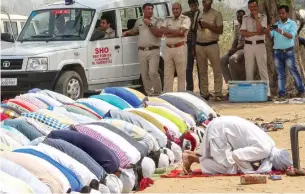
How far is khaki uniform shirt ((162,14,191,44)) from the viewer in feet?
53.0

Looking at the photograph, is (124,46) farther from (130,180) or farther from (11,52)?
(130,180)

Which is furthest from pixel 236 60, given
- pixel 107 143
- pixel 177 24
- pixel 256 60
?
pixel 107 143

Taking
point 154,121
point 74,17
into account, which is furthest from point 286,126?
point 74,17

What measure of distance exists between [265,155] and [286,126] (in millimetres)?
4106

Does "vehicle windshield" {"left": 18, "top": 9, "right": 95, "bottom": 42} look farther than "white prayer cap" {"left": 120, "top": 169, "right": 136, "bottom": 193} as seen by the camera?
Yes

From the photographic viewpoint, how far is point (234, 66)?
1714cm

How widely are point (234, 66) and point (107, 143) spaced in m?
8.89

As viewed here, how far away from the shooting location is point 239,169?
905 cm

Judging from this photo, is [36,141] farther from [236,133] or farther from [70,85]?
[70,85]

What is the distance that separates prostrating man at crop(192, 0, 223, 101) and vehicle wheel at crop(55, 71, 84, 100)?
2510 millimetres

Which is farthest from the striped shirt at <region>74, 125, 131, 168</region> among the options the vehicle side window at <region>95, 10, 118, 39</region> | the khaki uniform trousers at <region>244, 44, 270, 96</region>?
the khaki uniform trousers at <region>244, 44, 270, 96</region>

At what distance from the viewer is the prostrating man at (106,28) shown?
1636cm

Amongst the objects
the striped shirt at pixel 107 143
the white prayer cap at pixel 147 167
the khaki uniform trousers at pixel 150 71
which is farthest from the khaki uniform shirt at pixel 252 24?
the striped shirt at pixel 107 143

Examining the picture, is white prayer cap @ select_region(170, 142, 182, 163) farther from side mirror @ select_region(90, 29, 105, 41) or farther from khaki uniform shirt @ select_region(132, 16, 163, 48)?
khaki uniform shirt @ select_region(132, 16, 163, 48)
